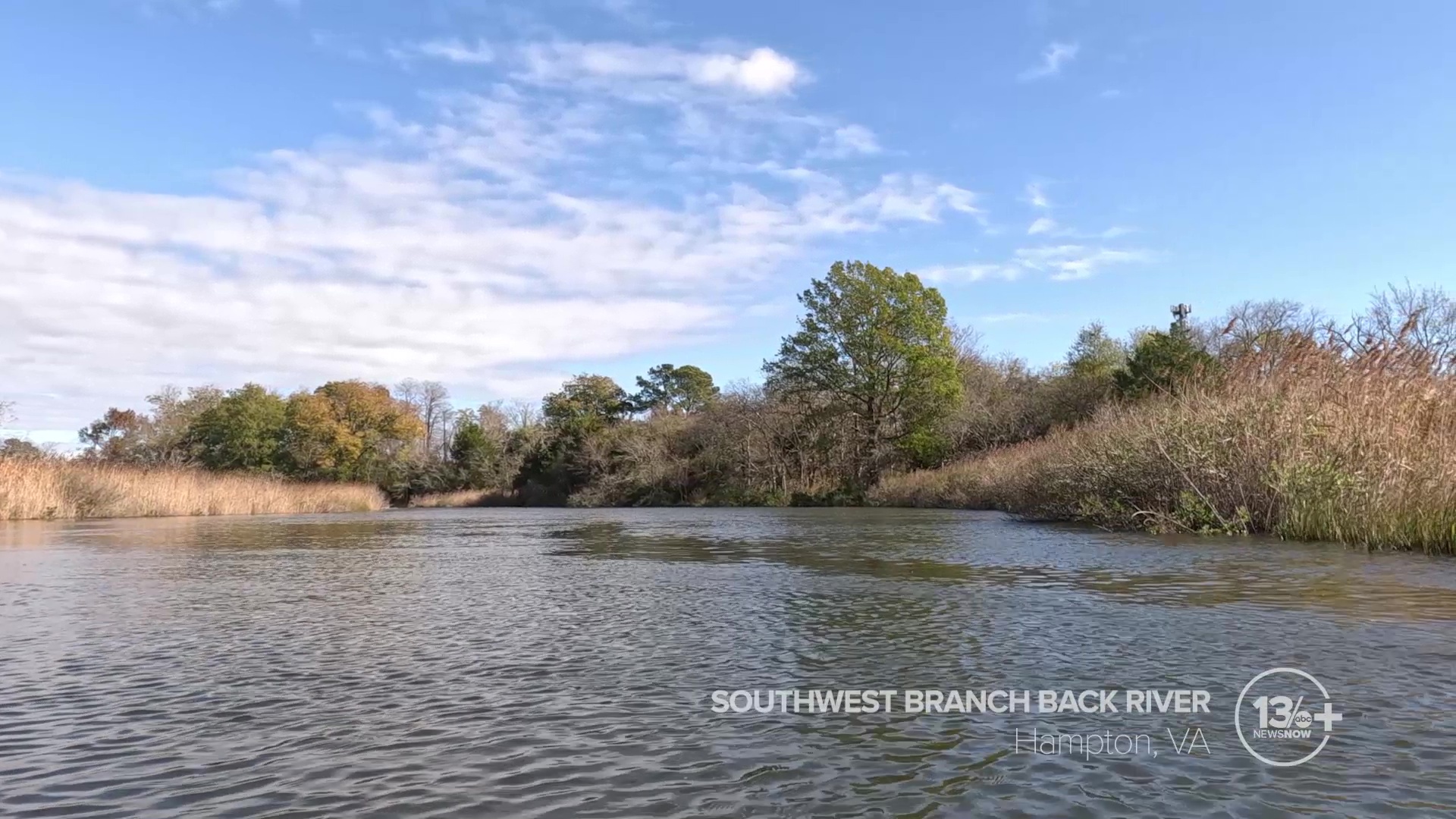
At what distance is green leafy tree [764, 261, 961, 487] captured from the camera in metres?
40.9

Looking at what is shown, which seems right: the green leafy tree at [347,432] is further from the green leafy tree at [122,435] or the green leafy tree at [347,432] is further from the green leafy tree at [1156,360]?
the green leafy tree at [1156,360]

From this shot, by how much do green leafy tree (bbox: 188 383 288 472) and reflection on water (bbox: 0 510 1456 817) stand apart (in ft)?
171

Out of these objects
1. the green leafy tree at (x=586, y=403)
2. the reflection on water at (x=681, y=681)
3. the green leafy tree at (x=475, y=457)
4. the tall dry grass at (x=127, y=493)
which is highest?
the green leafy tree at (x=586, y=403)

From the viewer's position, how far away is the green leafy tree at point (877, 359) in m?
40.9

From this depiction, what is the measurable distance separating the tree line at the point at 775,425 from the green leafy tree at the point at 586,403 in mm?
476

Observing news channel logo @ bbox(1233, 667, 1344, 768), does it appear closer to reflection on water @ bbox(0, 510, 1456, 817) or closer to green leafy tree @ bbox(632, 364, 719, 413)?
reflection on water @ bbox(0, 510, 1456, 817)

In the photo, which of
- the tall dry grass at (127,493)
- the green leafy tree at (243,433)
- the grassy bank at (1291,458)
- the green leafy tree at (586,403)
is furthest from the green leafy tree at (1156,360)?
the green leafy tree at (243,433)

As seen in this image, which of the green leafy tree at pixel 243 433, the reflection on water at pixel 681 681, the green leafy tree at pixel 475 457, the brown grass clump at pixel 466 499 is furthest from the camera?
the green leafy tree at pixel 475 457

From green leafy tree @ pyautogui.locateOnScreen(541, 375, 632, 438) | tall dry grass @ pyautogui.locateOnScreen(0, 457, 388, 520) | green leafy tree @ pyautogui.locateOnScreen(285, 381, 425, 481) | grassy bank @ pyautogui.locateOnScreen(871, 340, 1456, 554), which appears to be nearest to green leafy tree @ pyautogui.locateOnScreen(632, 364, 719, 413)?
green leafy tree @ pyautogui.locateOnScreen(541, 375, 632, 438)

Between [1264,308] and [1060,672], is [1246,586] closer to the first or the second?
[1060,672]

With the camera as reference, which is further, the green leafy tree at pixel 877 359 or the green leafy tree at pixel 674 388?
the green leafy tree at pixel 674 388

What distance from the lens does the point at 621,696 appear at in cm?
404

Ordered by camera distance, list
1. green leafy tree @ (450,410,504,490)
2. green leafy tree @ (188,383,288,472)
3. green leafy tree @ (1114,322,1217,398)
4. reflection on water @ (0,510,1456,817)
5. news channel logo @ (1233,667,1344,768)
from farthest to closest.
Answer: green leafy tree @ (450,410,504,490) → green leafy tree @ (188,383,288,472) → green leafy tree @ (1114,322,1217,398) → news channel logo @ (1233,667,1344,768) → reflection on water @ (0,510,1456,817)

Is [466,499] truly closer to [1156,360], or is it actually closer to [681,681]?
[1156,360]
